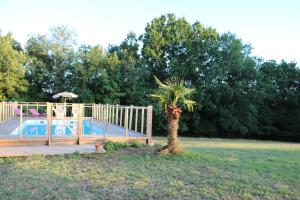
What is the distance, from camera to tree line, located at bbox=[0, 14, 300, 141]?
71.4ft

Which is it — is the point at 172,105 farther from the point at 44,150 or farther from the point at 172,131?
the point at 44,150

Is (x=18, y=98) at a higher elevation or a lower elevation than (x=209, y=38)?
lower

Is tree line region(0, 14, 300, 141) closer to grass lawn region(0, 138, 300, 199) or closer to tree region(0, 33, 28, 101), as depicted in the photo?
tree region(0, 33, 28, 101)

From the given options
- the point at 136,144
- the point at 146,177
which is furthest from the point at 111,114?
the point at 146,177

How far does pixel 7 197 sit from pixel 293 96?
24.2 meters

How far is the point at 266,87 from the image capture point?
76.9 ft

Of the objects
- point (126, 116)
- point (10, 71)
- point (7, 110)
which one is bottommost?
point (7, 110)

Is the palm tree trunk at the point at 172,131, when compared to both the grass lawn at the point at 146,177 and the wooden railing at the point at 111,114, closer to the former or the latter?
the grass lawn at the point at 146,177

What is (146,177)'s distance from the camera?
186 inches

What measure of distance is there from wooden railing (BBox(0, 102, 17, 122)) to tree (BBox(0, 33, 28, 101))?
14.1 ft

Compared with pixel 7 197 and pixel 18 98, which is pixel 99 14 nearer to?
pixel 18 98

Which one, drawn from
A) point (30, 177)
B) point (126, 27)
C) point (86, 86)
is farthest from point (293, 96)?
point (30, 177)

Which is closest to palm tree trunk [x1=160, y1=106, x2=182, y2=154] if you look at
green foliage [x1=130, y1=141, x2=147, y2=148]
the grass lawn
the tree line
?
the grass lawn

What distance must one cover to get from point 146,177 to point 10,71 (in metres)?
18.2
